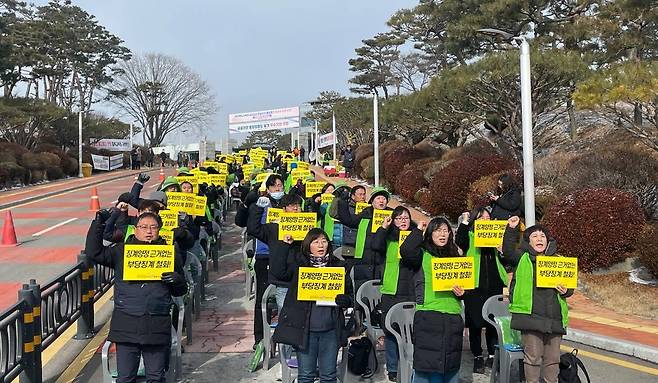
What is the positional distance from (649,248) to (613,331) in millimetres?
2075

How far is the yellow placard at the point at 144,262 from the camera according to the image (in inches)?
178

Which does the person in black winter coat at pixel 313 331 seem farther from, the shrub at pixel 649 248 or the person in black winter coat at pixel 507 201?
the shrub at pixel 649 248

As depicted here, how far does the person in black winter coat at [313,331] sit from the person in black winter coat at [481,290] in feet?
5.69

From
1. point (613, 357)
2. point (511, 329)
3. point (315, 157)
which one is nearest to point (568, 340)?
point (613, 357)

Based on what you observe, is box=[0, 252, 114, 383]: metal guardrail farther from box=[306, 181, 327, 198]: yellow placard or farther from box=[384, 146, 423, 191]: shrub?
box=[384, 146, 423, 191]: shrub

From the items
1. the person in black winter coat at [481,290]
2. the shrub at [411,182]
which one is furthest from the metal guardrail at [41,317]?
the shrub at [411,182]

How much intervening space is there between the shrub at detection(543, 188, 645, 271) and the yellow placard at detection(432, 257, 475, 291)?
5827mm

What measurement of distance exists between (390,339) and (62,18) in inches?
2211

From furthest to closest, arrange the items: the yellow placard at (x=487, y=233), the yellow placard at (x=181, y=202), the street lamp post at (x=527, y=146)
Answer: the street lamp post at (x=527, y=146), the yellow placard at (x=181, y=202), the yellow placard at (x=487, y=233)

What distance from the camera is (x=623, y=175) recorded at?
39.7 feet

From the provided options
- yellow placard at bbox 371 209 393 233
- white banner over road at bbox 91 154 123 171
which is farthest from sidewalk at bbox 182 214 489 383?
white banner over road at bbox 91 154 123 171

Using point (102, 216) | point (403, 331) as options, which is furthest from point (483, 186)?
point (102, 216)

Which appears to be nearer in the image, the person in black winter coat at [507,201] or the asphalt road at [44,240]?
the person in black winter coat at [507,201]

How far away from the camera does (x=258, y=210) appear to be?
661 centimetres
